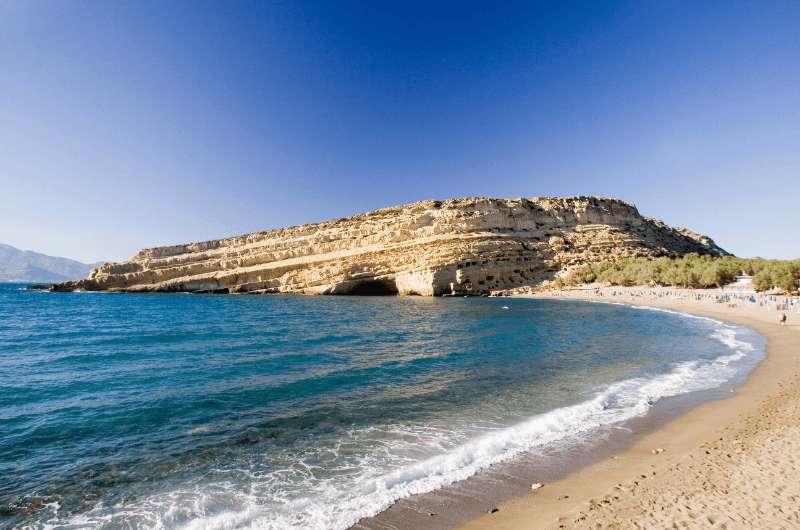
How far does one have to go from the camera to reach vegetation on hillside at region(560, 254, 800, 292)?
41000 millimetres

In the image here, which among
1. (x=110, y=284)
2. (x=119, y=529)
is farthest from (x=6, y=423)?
(x=110, y=284)

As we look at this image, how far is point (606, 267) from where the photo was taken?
61.2m

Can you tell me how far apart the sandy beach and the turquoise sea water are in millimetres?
1210

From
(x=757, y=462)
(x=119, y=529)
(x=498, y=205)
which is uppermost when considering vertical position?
(x=498, y=205)

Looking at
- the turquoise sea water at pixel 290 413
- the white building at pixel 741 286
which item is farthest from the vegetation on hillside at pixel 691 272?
the turquoise sea water at pixel 290 413

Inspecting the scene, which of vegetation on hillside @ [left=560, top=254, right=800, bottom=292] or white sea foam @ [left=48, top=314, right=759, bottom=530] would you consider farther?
vegetation on hillside @ [left=560, top=254, right=800, bottom=292]

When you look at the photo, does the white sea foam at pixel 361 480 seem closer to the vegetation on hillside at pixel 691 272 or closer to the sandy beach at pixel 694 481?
the sandy beach at pixel 694 481

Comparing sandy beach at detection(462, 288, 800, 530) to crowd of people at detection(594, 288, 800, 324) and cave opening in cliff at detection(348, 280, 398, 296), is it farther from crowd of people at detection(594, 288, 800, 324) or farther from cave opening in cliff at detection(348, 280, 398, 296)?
cave opening in cliff at detection(348, 280, 398, 296)

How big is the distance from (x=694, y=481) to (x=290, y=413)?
8.16 metres

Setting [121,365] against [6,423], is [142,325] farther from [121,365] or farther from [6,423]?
[6,423]

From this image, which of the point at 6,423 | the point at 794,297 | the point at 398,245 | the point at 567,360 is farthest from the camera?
the point at 398,245

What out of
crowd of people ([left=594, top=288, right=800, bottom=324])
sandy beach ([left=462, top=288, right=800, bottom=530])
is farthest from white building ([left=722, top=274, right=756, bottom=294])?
sandy beach ([left=462, top=288, right=800, bottom=530])

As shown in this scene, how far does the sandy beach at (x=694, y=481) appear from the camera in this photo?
16.2 ft

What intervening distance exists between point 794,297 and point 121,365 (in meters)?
56.0
